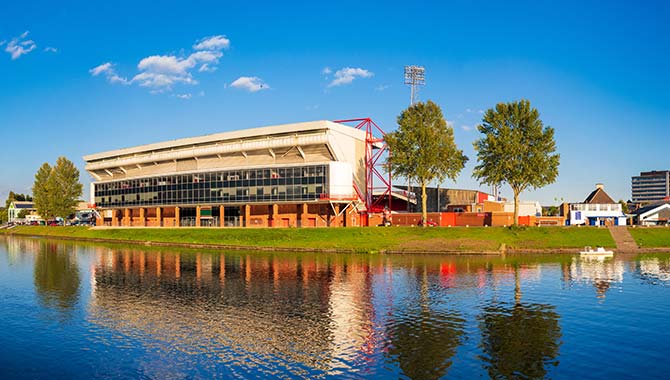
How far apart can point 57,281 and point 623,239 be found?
89.3 m

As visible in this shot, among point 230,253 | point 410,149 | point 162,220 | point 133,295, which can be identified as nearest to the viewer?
point 133,295

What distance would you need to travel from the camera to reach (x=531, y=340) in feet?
103

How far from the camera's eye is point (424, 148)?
342 feet

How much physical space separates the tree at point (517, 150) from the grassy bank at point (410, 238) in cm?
873

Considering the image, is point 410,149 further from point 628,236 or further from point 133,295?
point 133,295

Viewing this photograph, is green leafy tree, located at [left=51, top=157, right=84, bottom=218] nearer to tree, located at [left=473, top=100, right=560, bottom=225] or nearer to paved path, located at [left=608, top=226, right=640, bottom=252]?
tree, located at [left=473, top=100, right=560, bottom=225]

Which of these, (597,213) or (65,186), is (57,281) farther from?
(65,186)

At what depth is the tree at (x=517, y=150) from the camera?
98625 millimetres

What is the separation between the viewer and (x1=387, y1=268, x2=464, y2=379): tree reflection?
26.6 m

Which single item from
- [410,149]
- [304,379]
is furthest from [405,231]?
[304,379]

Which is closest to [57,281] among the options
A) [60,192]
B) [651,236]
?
[651,236]

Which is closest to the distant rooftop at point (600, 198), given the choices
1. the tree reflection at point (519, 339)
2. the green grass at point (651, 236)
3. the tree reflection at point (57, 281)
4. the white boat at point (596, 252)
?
the green grass at point (651, 236)

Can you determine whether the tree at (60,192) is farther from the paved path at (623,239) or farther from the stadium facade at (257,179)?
the paved path at (623,239)

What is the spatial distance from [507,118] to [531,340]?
7683cm
